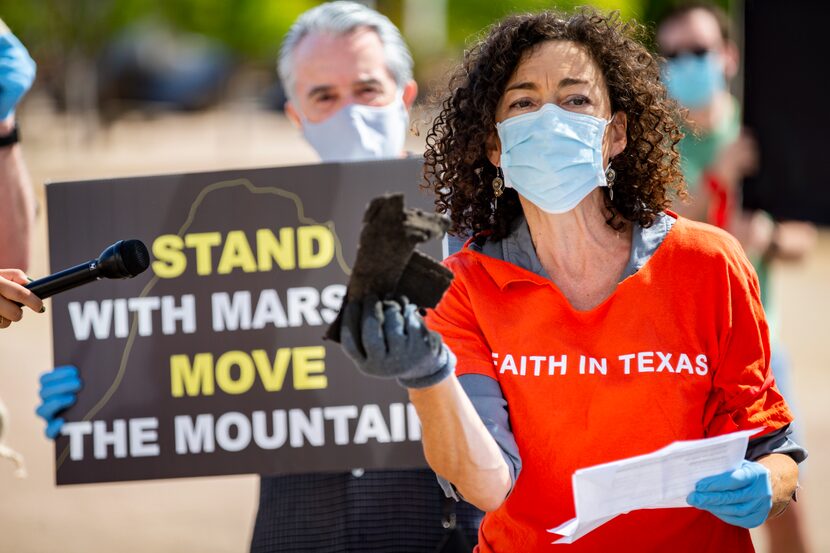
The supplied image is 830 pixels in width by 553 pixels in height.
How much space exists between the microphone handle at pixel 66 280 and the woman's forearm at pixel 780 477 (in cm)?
143

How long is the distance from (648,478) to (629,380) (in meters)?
0.25

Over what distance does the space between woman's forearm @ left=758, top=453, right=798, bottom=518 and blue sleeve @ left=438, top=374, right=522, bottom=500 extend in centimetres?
49

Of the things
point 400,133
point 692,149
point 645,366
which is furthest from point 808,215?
point 645,366

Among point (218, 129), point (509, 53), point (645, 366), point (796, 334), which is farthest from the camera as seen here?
point (218, 129)

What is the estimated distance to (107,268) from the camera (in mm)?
2428

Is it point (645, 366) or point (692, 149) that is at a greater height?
point (692, 149)

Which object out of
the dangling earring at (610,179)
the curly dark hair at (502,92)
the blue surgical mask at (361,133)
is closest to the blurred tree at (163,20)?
the blue surgical mask at (361,133)

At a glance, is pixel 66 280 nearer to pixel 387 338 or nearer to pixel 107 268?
pixel 107 268

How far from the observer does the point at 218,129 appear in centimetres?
3034

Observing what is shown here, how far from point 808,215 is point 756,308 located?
3.27 metres

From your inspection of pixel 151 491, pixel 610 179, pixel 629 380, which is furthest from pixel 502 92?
pixel 151 491

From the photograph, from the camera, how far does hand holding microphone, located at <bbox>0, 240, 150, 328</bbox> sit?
2428 mm

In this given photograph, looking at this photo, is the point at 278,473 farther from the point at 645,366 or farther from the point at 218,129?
the point at 218,129

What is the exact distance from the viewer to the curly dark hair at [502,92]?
255 centimetres
